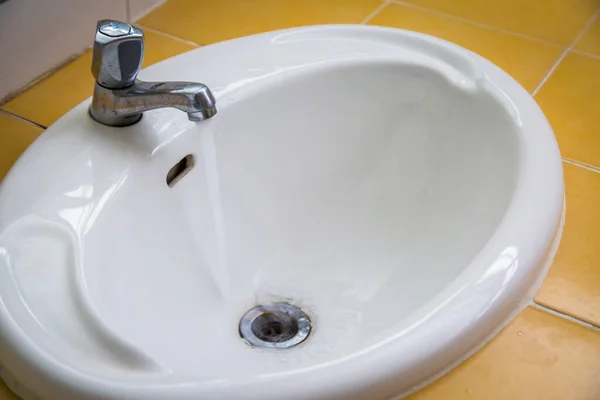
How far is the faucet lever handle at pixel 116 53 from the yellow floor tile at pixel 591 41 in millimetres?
555

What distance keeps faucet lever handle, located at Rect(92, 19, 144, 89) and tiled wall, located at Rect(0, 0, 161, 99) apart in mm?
165

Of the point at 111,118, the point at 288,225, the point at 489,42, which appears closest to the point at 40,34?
the point at 111,118

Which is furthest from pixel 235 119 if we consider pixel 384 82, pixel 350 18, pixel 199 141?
pixel 350 18

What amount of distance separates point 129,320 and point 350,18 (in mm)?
516

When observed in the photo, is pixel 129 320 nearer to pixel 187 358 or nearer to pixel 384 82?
pixel 187 358

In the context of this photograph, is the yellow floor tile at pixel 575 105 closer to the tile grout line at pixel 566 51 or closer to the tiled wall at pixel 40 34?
the tile grout line at pixel 566 51

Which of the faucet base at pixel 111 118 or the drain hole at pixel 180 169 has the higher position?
the faucet base at pixel 111 118

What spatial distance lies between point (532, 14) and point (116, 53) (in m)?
0.59

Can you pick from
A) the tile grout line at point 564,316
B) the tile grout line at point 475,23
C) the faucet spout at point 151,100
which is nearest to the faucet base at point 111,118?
the faucet spout at point 151,100

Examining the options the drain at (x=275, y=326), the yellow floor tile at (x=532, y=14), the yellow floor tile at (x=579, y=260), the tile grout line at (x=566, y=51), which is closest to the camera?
the yellow floor tile at (x=579, y=260)

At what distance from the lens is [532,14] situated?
3.20 ft

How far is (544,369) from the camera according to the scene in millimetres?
524

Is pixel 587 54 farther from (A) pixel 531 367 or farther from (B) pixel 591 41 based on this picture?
(A) pixel 531 367

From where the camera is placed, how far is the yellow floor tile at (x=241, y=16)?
34.9 inches
